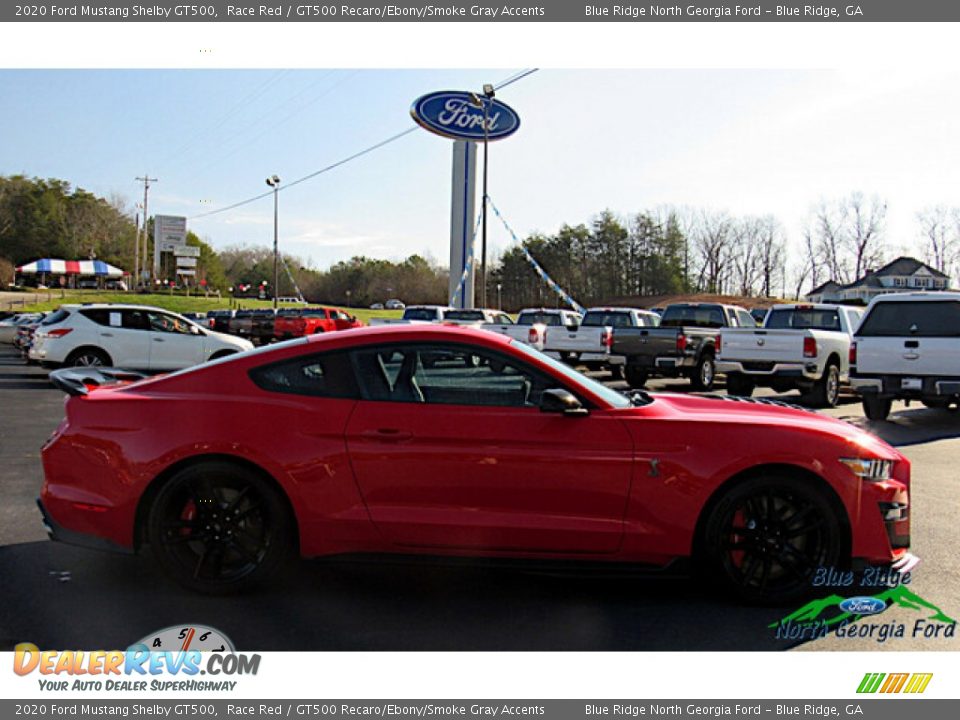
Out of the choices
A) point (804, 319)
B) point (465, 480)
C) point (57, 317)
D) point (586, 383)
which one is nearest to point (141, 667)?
point (465, 480)

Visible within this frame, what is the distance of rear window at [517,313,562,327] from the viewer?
21.2 meters

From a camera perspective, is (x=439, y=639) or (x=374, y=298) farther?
(x=374, y=298)

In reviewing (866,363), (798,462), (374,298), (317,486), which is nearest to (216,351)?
(866,363)

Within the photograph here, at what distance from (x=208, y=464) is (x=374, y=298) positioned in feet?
373

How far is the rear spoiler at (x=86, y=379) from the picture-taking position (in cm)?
465

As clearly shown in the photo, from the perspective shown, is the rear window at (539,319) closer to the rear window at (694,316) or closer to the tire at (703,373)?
the rear window at (694,316)

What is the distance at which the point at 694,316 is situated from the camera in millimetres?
18312

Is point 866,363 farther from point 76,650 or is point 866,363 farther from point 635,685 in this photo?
point 76,650

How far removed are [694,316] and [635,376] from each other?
2.64 metres

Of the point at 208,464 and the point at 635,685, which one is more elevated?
the point at 208,464

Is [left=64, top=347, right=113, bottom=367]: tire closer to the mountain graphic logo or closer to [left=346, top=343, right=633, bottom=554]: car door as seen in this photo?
[left=346, top=343, right=633, bottom=554]: car door

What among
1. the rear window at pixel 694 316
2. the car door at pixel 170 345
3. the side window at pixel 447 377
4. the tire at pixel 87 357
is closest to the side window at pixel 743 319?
the rear window at pixel 694 316

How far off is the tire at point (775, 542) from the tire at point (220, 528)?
2.24 m

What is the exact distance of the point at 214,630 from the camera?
386 cm
